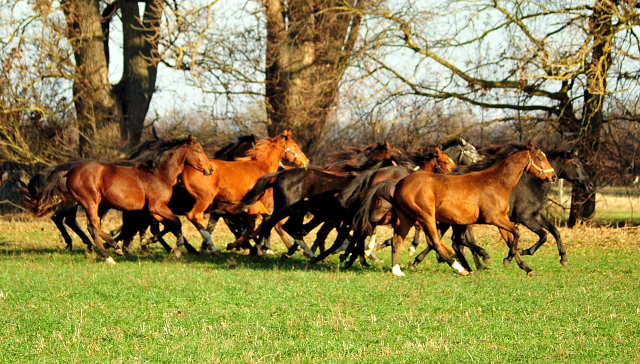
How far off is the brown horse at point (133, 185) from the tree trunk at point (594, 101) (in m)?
9.56

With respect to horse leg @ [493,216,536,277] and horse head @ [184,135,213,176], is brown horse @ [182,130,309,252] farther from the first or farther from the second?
horse leg @ [493,216,536,277]

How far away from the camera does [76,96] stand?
814 inches

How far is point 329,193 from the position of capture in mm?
11086

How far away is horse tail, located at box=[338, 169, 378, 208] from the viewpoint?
10305 mm

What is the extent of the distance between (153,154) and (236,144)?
2.58 m

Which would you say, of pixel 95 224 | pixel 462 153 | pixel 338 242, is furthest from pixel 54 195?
pixel 462 153

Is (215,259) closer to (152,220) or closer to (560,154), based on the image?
(152,220)

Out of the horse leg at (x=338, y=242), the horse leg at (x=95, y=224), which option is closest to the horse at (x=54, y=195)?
the horse leg at (x=95, y=224)

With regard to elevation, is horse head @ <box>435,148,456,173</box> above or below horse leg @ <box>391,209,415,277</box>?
above

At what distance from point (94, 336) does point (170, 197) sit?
20.0 ft

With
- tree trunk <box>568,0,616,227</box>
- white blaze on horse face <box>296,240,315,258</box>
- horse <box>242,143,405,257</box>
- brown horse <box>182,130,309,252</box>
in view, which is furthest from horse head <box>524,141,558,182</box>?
tree trunk <box>568,0,616,227</box>

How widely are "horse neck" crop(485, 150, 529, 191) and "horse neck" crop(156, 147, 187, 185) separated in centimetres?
522

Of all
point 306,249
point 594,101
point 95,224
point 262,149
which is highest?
point 594,101

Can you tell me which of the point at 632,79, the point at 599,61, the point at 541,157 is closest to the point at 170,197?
the point at 541,157
